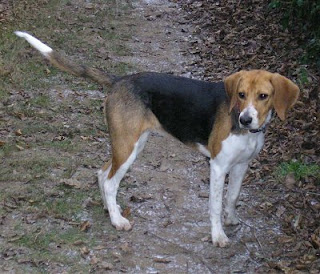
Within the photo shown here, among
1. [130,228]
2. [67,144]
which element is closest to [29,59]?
[67,144]

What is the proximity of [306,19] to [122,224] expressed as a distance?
5711 millimetres

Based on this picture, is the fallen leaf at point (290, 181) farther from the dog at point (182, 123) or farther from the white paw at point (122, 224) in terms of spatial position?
the white paw at point (122, 224)

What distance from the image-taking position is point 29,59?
442 inches

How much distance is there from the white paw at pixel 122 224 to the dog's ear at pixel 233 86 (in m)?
1.66

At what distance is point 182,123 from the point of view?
6375 mm

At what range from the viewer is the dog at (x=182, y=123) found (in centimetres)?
602

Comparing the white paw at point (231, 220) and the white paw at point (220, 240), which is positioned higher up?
the white paw at point (220, 240)

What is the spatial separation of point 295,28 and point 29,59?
4.64m

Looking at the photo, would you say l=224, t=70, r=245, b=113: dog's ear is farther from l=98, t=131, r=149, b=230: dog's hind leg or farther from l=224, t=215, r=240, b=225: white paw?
l=224, t=215, r=240, b=225: white paw

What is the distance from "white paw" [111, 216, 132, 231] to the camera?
6.54 metres

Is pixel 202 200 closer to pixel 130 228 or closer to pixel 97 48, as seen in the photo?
pixel 130 228

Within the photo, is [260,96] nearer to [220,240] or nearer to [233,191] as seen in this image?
[233,191]

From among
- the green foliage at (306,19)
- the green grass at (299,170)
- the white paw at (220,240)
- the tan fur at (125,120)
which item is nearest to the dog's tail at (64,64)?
the tan fur at (125,120)

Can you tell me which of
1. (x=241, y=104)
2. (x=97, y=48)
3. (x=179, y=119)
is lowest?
(x=97, y=48)
